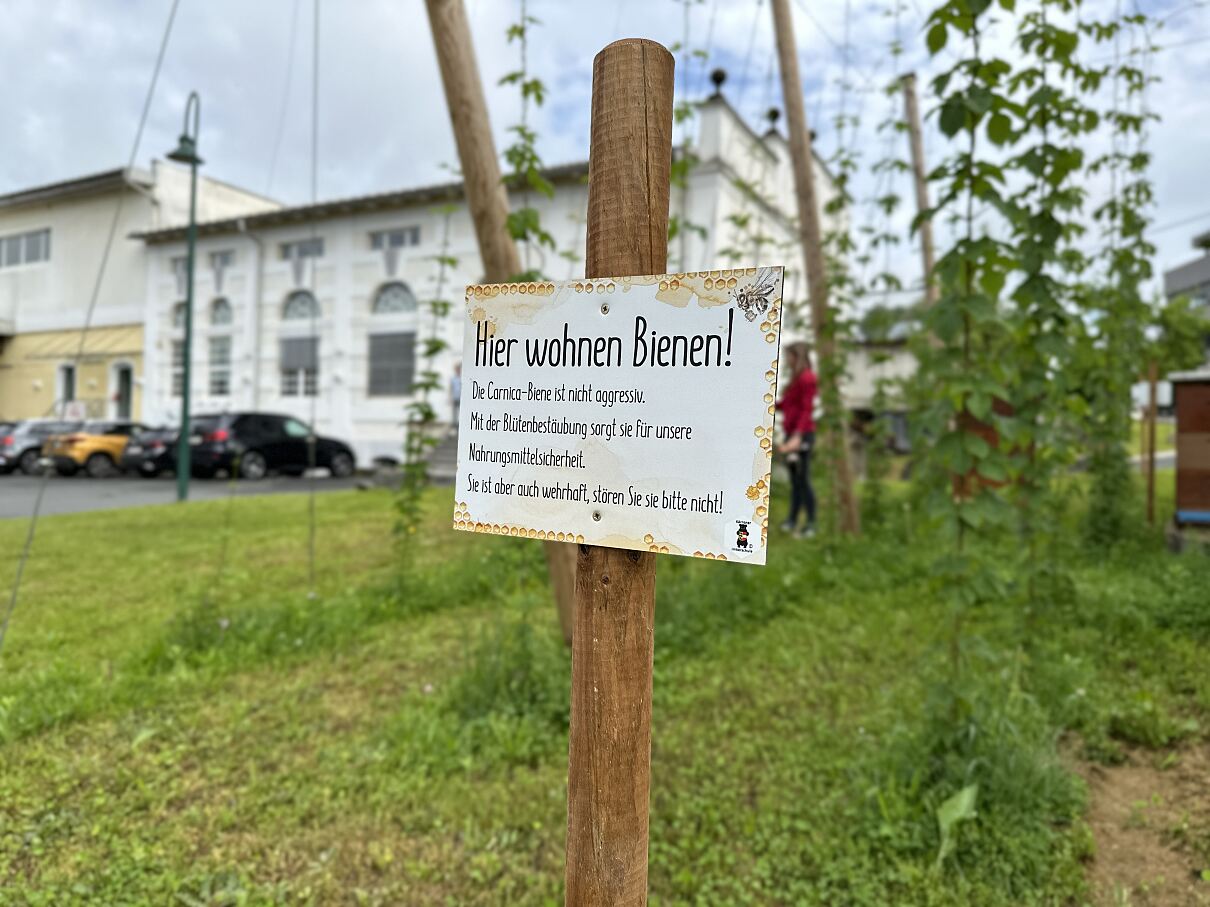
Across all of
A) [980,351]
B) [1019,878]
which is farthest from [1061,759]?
[980,351]

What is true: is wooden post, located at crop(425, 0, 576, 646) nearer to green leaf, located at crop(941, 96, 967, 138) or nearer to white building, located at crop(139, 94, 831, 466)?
green leaf, located at crop(941, 96, 967, 138)

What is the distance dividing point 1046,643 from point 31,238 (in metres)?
21.5

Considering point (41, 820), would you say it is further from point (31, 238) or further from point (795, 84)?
point (31, 238)

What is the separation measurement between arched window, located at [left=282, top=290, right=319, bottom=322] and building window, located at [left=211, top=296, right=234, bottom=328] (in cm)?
245

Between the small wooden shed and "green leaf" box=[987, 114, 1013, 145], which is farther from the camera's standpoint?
the small wooden shed

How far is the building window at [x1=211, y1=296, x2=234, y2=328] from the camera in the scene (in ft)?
71.5

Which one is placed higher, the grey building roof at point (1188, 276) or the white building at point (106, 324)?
the grey building roof at point (1188, 276)

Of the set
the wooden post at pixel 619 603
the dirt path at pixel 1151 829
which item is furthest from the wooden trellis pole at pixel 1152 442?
the wooden post at pixel 619 603

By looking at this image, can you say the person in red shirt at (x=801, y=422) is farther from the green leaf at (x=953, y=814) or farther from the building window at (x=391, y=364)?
the building window at (x=391, y=364)

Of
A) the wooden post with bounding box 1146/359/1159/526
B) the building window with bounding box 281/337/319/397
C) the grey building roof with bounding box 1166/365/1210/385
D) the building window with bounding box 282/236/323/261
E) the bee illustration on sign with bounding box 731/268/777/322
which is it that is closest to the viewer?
the bee illustration on sign with bounding box 731/268/777/322

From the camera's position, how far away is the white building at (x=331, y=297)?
17125 millimetres

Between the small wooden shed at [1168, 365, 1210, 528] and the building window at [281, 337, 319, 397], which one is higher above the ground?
the building window at [281, 337, 319, 397]

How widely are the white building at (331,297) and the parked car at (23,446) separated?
559 cm

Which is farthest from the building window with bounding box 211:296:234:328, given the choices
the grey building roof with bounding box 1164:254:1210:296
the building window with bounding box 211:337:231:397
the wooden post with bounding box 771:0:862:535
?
the grey building roof with bounding box 1164:254:1210:296
